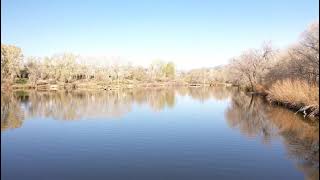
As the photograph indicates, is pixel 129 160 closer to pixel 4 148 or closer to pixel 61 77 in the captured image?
pixel 4 148

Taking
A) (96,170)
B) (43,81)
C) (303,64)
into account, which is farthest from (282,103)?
(43,81)

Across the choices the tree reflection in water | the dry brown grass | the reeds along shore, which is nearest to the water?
the tree reflection in water

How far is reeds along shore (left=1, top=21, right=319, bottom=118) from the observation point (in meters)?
38.5

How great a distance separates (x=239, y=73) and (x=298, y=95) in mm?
48508

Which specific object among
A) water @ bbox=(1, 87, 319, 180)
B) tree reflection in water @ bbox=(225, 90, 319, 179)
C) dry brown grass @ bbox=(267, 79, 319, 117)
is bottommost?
water @ bbox=(1, 87, 319, 180)

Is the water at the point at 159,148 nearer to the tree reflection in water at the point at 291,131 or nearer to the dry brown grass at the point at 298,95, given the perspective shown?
the tree reflection in water at the point at 291,131

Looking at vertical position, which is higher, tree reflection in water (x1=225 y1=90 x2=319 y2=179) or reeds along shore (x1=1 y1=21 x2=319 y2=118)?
reeds along shore (x1=1 y1=21 x2=319 y2=118)

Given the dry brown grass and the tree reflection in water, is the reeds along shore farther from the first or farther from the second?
the tree reflection in water

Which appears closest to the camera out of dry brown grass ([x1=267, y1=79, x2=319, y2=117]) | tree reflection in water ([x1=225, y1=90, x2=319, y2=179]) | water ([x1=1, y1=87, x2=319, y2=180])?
water ([x1=1, y1=87, x2=319, y2=180])

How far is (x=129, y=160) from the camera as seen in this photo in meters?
16.2

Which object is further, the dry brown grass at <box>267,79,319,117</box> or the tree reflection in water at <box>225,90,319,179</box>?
the dry brown grass at <box>267,79,319,117</box>

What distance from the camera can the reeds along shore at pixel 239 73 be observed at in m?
38.5

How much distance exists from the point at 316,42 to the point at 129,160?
30.7 metres

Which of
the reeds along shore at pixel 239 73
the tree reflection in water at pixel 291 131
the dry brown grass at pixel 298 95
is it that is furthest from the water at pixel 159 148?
the reeds along shore at pixel 239 73
